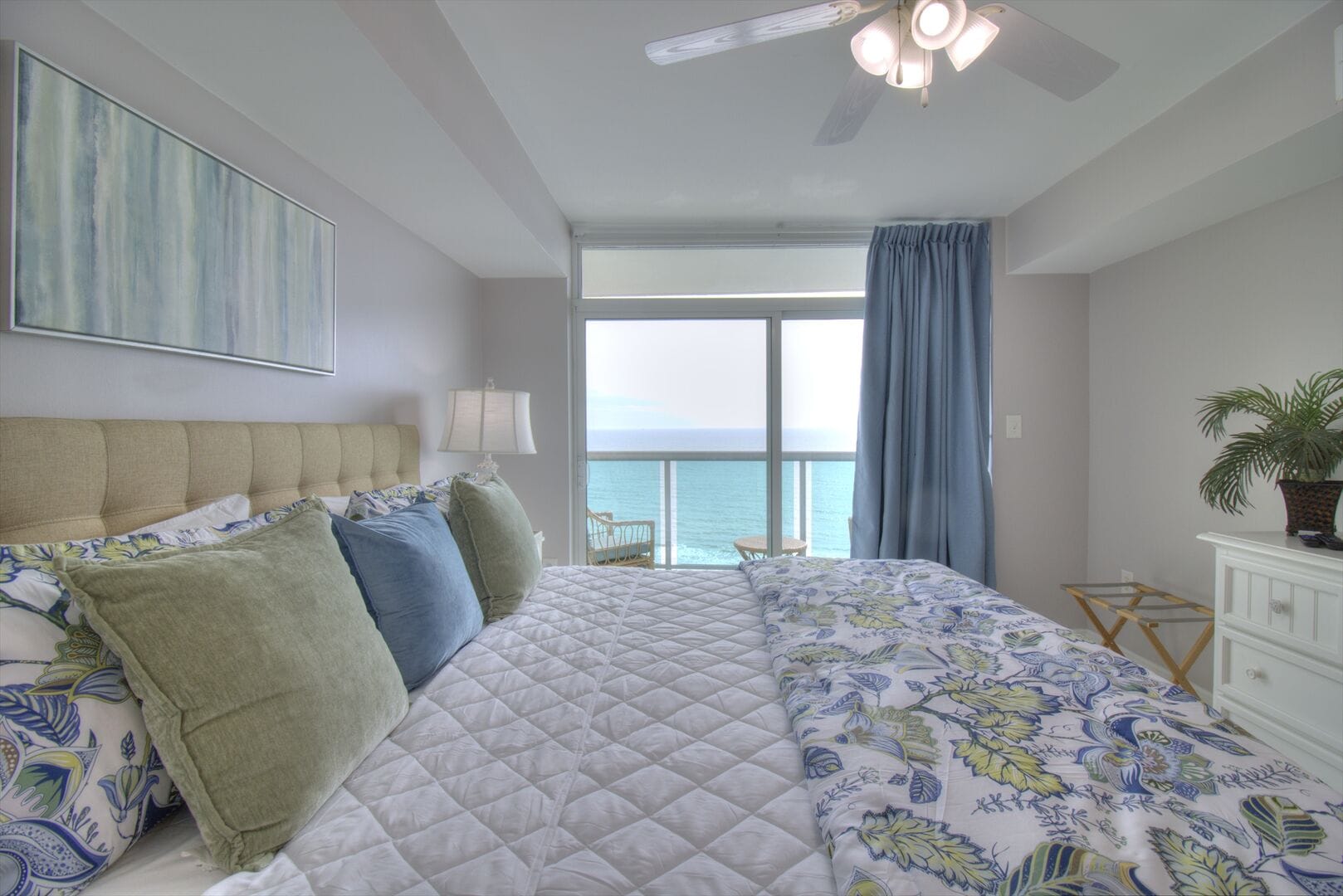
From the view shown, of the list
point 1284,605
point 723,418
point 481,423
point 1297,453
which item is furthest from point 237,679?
point 723,418

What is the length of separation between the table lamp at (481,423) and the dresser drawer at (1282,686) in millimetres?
2848

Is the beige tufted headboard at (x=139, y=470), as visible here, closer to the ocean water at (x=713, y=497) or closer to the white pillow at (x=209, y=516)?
the white pillow at (x=209, y=516)

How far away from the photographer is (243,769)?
0.71 m

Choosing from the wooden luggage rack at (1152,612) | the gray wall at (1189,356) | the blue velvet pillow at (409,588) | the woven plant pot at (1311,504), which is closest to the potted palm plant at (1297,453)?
the woven plant pot at (1311,504)

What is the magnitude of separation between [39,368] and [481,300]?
2.39 m

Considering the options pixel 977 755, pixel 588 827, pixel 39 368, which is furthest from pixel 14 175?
A: pixel 977 755

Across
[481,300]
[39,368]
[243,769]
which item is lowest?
[243,769]

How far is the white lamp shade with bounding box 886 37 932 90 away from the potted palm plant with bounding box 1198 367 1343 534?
1647 mm

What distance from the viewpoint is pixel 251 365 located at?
1.51 metres

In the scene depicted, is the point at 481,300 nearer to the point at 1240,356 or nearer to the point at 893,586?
the point at 893,586

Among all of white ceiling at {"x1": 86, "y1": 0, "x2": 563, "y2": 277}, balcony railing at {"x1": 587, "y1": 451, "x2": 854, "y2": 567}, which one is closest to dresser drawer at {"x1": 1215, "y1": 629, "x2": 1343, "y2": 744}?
balcony railing at {"x1": 587, "y1": 451, "x2": 854, "y2": 567}

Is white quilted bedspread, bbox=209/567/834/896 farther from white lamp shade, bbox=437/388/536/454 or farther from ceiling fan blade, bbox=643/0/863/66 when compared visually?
ceiling fan blade, bbox=643/0/863/66

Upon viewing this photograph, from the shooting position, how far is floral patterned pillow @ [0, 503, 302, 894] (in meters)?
0.59

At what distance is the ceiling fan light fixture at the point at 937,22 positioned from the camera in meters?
1.28
